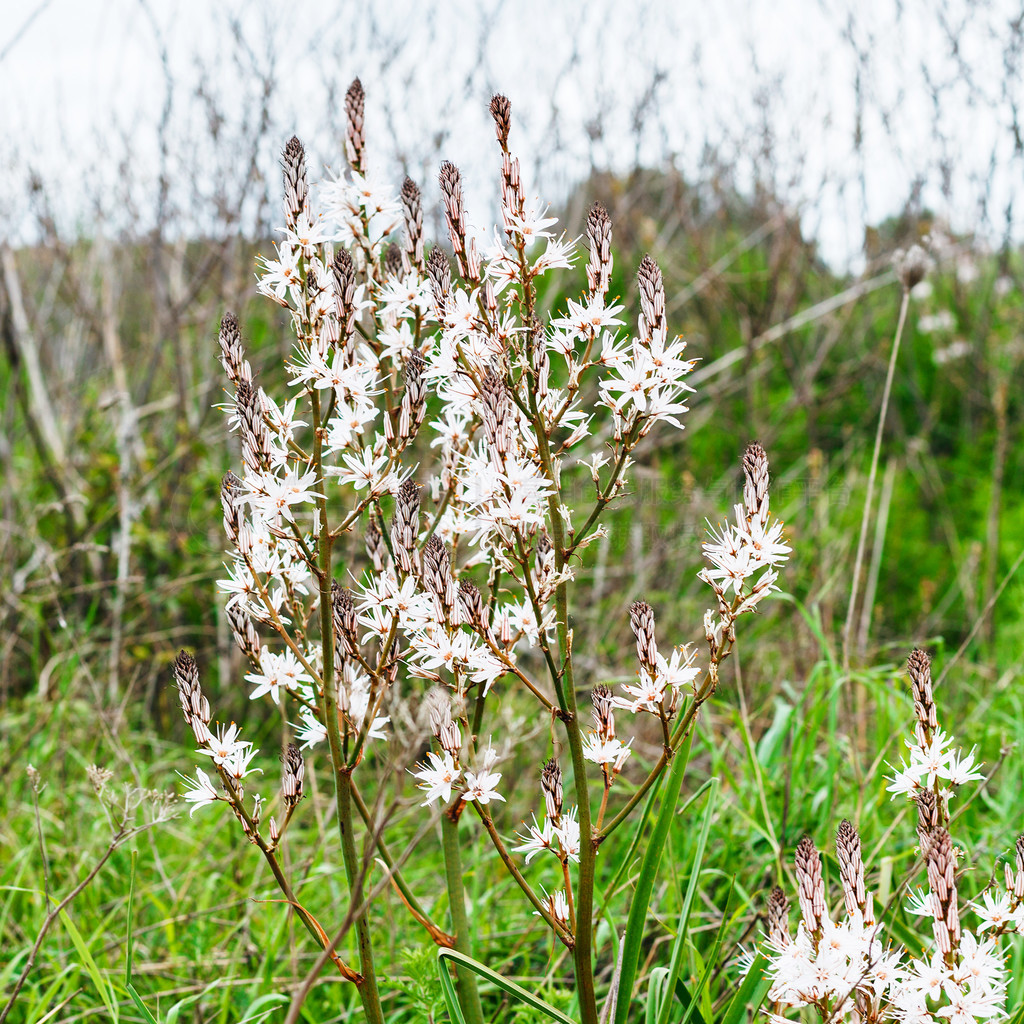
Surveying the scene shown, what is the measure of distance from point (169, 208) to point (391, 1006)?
5.06m

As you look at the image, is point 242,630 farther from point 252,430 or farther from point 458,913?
point 458,913

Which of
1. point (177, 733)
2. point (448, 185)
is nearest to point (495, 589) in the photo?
point (448, 185)

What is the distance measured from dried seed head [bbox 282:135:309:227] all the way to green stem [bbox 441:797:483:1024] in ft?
3.66

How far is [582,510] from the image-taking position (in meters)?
5.91

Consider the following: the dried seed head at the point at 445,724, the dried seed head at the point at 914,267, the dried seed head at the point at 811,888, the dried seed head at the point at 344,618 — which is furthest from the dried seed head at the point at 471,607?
the dried seed head at the point at 914,267

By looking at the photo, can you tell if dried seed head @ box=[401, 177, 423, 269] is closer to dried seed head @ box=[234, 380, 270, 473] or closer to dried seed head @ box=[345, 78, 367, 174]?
dried seed head @ box=[345, 78, 367, 174]

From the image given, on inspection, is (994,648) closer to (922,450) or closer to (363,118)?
(922,450)

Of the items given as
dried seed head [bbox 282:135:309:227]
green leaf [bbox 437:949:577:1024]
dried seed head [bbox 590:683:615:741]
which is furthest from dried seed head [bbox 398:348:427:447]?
green leaf [bbox 437:949:577:1024]

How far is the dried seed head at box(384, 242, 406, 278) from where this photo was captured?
1.93 m

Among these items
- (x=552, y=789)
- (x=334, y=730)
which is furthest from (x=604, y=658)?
(x=334, y=730)

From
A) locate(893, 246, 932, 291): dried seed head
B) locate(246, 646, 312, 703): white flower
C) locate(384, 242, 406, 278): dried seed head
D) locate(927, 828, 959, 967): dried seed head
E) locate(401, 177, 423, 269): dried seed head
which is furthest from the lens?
locate(893, 246, 932, 291): dried seed head

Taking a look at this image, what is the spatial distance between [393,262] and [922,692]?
1.34m

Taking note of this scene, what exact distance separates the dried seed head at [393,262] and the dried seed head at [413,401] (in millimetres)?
407

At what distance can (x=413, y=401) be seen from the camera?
1579 mm
